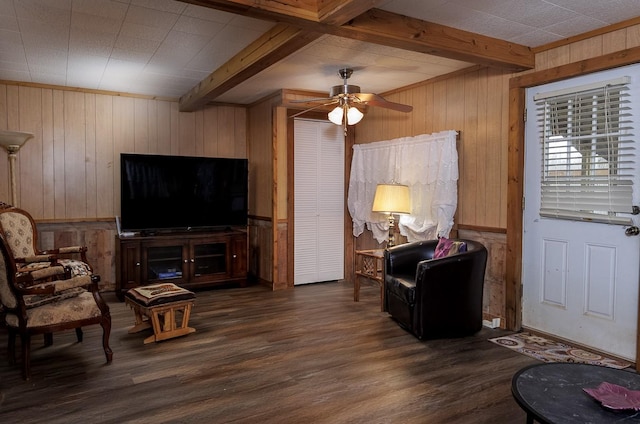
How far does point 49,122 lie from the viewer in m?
5.20

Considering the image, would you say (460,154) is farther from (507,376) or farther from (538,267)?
(507,376)

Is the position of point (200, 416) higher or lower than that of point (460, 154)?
lower

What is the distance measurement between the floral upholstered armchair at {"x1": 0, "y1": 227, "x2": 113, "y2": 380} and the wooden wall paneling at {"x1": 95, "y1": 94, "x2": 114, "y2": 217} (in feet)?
7.76

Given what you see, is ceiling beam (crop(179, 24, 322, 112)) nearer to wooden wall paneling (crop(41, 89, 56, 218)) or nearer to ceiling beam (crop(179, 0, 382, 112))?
ceiling beam (crop(179, 0, 382, 112))

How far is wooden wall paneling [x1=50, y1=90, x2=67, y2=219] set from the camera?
17.2 ft

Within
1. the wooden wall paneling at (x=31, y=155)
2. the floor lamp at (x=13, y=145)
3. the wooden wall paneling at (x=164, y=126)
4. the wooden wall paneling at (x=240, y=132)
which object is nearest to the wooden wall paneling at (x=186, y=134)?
the wooden wall paneling at (x=164, y=126)

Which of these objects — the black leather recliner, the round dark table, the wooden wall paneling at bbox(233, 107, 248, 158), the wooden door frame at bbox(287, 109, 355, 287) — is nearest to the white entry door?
the black leather recliner

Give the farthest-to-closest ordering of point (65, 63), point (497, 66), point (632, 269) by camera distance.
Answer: point (65, 63) < point (497, 66) < point (632, 269)

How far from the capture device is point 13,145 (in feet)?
15.7

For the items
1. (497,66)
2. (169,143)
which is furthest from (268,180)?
(497,66)

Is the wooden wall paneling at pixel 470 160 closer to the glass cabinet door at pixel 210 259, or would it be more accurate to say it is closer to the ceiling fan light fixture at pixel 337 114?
the ceiling fan light fixture at pixel 337 114

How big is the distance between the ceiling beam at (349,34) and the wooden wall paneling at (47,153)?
235cm

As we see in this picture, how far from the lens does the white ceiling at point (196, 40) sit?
2.98 metres

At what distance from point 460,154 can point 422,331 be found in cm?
184
